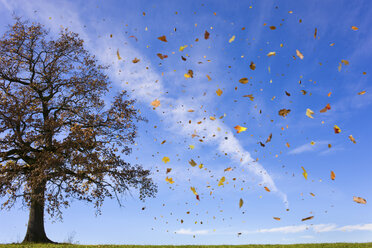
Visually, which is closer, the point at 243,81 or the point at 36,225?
the point at 243,81

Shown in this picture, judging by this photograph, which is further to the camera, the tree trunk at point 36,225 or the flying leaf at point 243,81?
the tree trunk at point 36,225

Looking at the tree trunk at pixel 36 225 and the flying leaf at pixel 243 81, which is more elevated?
the flying leaf at pixel 243 81

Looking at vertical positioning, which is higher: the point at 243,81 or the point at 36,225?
the point at 243,81

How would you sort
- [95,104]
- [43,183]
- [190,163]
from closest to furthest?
[190,163]
[43,183]
[95,104]

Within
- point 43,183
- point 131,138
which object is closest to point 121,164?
point 131,138

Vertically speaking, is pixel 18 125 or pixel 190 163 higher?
pixel 18 125

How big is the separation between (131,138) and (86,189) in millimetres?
4276

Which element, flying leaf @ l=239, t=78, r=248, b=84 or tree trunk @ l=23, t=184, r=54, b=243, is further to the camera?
tree trunk @ l=23, t=184, r=54, b=243

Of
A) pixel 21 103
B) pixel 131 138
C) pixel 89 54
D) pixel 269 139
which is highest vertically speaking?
pixel 89 54

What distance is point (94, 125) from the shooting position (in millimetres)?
20922

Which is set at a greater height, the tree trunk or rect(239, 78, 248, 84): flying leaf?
rect(239, 78, 248, 84): flying leaf

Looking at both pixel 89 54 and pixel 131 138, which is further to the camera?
pixel 89 54

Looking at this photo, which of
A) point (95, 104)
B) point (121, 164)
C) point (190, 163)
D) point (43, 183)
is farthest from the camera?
point (95, 104)

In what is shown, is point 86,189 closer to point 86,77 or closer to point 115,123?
point 115,123
